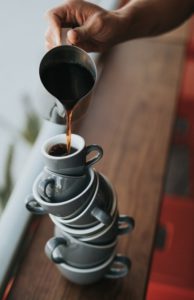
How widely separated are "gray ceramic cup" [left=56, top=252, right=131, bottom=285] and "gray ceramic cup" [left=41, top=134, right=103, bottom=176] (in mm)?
260

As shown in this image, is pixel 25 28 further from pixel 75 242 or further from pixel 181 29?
pixel 75 242

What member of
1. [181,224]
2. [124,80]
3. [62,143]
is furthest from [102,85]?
[62,143]

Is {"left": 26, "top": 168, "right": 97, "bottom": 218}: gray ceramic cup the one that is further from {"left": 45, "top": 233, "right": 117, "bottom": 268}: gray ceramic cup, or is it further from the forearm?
the forearm

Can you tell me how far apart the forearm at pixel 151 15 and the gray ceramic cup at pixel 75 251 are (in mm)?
548

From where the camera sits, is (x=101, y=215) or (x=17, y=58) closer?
(x=101, y=215)

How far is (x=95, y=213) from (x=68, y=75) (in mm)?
280

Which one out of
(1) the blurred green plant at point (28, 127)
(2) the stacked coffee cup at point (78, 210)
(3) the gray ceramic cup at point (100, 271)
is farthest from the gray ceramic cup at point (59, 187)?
(1) the blurred green plant at point (28, 127)

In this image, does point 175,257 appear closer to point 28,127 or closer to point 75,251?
point 75,251

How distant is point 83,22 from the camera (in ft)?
3.26

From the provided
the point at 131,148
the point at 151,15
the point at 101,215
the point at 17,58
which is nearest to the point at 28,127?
the point at 17,58

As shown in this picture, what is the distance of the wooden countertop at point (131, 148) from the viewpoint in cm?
101

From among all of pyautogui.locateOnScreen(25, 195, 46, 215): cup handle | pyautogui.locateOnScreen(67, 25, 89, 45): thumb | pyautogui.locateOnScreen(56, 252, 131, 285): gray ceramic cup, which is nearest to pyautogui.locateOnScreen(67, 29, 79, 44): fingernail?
pyautogui.locateOnScreen(67, 25, 89, 45): thumb

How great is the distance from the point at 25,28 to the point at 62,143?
1.08 m

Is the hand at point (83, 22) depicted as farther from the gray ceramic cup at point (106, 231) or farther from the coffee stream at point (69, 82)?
the gray ceramic cup at point (106, 231)
